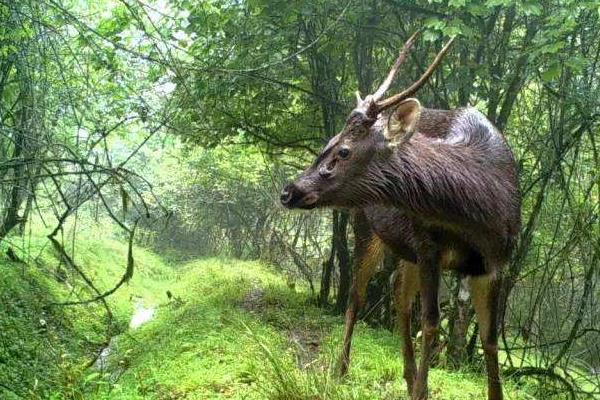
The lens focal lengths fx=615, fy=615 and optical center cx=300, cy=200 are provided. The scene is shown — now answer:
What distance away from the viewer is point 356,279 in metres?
5.04

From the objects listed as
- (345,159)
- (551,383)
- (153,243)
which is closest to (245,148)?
(551,383)

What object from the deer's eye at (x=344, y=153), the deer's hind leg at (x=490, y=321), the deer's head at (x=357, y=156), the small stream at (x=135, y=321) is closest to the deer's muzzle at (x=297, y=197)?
the deer's head at (x=357, y=156)

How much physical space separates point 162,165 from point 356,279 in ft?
48.2

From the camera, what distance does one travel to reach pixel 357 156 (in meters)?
3.12

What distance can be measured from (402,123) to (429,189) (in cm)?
36

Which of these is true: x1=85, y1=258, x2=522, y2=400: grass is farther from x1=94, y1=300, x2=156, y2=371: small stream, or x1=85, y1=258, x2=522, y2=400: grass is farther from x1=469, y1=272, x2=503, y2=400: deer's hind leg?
x1=469, y1=272, x2=503, y2=400: deer's hind leg

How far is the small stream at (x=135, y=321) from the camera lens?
678 cm

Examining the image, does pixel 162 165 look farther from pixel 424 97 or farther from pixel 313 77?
pixel 424 97

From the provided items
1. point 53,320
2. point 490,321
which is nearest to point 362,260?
point 490,321

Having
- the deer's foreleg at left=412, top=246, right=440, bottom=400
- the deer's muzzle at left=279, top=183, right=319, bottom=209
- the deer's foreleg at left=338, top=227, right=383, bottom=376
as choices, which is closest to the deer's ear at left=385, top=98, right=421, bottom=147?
the deer's muzzle at left=279, top=183, right=319, bottom=209

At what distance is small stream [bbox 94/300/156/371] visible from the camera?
267 inches

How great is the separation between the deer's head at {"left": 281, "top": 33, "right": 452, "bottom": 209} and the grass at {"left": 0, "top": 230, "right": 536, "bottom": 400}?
1.01 m

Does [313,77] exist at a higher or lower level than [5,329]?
higher

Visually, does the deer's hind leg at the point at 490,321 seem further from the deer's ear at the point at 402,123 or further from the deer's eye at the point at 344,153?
the deer's eye at the point at 344,153
